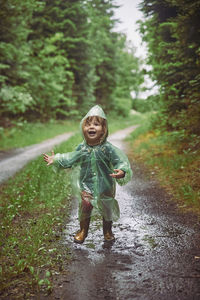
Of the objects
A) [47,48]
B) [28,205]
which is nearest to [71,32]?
[47,48]

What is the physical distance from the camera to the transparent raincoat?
3.70m

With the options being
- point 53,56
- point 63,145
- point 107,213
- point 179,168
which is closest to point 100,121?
point 107,213

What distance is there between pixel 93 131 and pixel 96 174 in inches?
23.4

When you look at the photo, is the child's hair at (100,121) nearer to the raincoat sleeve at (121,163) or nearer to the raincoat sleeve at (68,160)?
the raincoat sleeve at (121,163)

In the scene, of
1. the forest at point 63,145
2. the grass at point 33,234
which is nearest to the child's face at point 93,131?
the forest at point 63,145

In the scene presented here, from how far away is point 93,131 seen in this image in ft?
12.0

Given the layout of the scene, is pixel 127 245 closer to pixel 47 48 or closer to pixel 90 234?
pixel 90 234

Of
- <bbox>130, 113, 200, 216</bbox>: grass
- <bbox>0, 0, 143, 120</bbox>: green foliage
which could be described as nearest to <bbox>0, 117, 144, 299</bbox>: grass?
<bbox>130, 113, 200, 216</bbox>: grass

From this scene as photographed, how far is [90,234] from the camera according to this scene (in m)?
4.12

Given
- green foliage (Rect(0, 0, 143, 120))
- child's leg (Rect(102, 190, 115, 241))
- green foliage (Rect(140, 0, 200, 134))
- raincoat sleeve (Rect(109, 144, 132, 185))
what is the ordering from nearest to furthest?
raincoat sleeve (Rect(109, 144, 132, 185)) → child's leg (Rect(102, 190, 115, 241)) → green foliage (Rect(140, 0, 200, 134)) → green foliage (Rect(0, 0, 143, 120))

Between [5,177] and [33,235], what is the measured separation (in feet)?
14.6

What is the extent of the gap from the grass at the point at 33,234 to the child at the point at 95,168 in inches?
17.7

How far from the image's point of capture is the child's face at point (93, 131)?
3.66 metres

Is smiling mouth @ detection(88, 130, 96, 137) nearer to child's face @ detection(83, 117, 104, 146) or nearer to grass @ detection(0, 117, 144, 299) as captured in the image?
child's face @ detection(83, 117, 104, 146)
